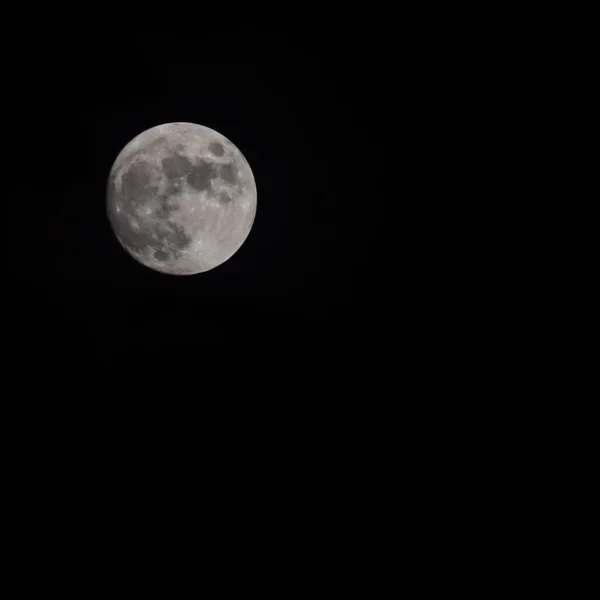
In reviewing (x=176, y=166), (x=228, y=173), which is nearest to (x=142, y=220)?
(x=176, y=166)

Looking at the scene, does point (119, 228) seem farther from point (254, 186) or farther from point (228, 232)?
point (254, 186)

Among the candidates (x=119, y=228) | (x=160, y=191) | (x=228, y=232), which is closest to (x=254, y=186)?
(x=228, y=232)

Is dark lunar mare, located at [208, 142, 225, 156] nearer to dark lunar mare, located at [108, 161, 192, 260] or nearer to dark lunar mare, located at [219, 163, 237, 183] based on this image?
dark lunar mare, located at [219, 163, 237, 183]

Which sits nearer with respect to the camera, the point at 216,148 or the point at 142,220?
the point at 142,220

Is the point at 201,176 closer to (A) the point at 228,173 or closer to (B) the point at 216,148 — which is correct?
(A) the point at 228,173

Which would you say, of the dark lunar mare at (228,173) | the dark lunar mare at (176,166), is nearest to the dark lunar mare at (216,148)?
the dark lunar mare at (228,173)

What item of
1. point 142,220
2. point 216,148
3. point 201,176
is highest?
point 216,148

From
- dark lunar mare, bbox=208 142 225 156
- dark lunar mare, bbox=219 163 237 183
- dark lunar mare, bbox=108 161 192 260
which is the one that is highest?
dark lunar mare, bbox=208 142 225 156

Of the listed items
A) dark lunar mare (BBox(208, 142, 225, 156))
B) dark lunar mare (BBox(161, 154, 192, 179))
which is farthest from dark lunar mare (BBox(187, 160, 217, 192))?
dark lunar mare (BBox(208, 142, 225, 156))

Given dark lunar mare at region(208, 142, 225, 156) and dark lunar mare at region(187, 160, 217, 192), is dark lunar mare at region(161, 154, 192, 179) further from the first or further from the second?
dark lunar mare at region(208, 142, 225, 156)

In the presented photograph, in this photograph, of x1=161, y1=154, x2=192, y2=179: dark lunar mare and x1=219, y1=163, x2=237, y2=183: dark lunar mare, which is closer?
x1=161, y1=154, x2=192, y2=179: dark lunar mare

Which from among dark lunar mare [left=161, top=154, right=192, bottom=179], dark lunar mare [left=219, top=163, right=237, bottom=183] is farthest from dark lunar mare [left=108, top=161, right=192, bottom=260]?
dark lunar mare [left=219, top=163, right=237, bottom=183]

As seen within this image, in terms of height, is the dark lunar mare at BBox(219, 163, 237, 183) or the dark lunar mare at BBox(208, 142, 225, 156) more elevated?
the dark lunar mare at BBox(208, 142, 225, 156)

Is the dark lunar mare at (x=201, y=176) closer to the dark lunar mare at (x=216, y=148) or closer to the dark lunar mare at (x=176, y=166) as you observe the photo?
the dark lunar mare at (x=176, y=166)
